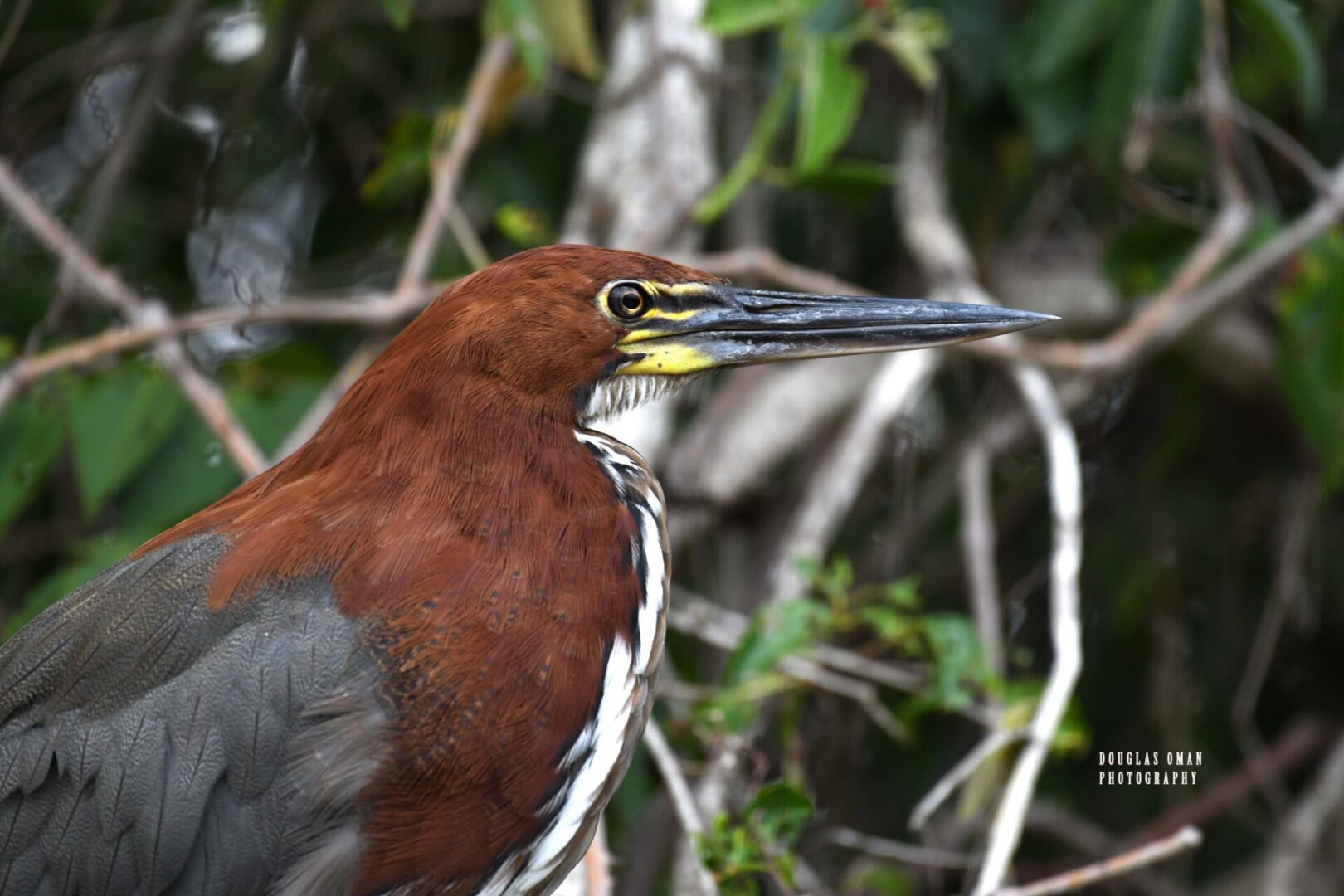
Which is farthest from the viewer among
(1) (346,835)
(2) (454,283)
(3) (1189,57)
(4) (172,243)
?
(4) (172,243)

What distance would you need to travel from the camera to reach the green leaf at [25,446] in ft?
10.4

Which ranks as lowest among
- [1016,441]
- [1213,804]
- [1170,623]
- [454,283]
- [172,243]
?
[1213,804]

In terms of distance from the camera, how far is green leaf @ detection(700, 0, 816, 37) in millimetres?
3207

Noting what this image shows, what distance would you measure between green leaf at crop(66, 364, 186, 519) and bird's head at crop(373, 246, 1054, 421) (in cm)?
106

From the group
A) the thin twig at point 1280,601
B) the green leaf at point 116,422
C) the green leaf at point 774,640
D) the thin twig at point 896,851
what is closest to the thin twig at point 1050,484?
the thin twig at point 896,851

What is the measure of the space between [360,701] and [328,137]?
3.06 meters

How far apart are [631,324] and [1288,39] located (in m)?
1.79

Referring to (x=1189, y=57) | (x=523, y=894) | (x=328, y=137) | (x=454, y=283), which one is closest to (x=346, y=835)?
(x=523, y=894)

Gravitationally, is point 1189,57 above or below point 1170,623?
above

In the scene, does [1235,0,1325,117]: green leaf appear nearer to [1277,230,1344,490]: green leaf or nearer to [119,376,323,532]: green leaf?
[1277,230,1344,490]: green leaf

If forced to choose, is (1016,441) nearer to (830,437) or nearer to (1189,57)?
(830,437)

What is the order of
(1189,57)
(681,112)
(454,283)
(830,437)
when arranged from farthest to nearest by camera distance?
(830,437) → (681,112) → (1189,57) → (454,283)

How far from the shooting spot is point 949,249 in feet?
12.9

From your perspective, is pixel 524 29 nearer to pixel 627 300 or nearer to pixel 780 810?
pixel 627 300
